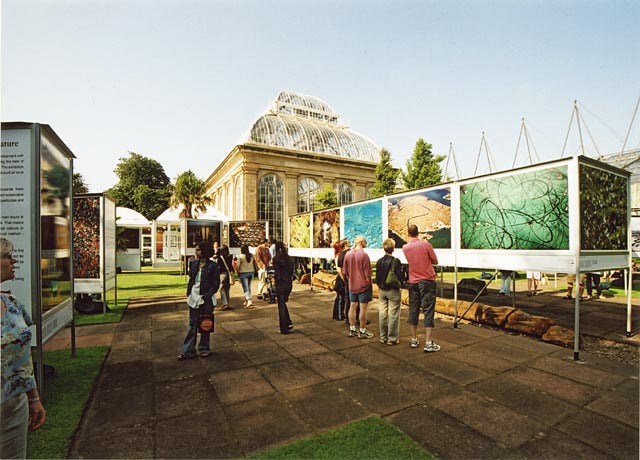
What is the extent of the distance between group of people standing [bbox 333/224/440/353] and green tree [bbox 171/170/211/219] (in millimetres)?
27701

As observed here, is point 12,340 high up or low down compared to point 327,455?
up

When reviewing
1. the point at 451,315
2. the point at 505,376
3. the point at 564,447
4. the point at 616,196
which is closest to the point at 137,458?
the point at 564,447

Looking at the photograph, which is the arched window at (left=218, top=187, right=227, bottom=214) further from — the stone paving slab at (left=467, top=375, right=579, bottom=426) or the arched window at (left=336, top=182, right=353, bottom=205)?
the stone paving slab at (left=467, top=375, right=579, bottom=426)

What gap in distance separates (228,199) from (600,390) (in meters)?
38.6

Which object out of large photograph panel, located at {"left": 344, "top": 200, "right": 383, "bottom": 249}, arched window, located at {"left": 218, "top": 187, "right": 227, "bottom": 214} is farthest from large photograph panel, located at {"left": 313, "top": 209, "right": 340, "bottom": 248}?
arched window, located at {"left": 218, "top": 187, "right": 227, "bottom": 214}

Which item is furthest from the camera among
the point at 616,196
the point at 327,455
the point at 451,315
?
the point at 451,315

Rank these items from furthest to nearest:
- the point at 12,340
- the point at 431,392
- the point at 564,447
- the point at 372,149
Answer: the point at 372,149 → the point at 431,392 → the point at 564,447 → the point at 12,340

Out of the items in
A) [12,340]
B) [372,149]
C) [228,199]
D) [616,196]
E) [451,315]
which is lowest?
[451,315]

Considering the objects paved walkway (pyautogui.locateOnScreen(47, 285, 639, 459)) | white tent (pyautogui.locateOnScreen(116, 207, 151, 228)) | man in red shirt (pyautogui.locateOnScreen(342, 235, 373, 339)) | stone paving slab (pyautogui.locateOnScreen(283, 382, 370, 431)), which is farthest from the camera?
white tent (pyautogui.locateOnScreen(116, 207, 151, 228))

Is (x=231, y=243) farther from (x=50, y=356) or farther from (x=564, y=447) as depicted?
(x=564, y=447)

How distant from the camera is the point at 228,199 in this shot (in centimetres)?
3959

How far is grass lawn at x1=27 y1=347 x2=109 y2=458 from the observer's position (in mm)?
2967

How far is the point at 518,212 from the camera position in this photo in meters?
6.47

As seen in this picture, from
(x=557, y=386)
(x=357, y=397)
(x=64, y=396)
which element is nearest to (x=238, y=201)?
(x=64, y=396)
